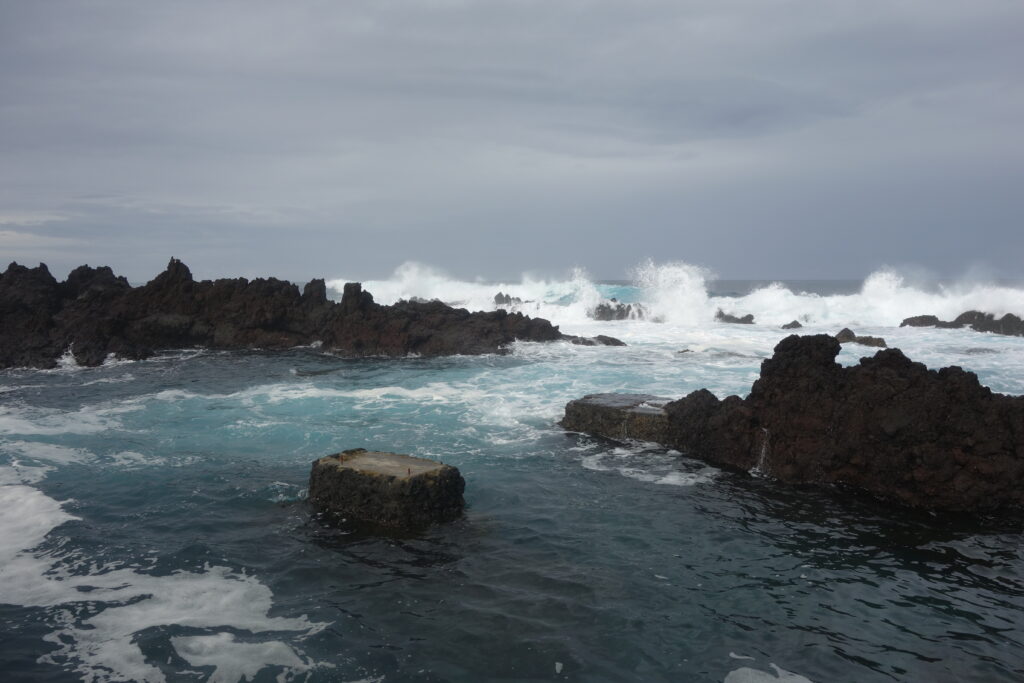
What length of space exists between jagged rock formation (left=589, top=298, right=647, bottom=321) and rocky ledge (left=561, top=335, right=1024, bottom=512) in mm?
28012

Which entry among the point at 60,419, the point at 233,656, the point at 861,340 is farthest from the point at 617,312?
the point at 233,656

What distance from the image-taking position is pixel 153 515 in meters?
7.91

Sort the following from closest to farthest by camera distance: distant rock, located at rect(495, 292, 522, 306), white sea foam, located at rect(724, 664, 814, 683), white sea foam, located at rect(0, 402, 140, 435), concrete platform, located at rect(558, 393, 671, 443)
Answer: white sea foam, located at rect(724, 664, 814, 683) → concrete platform, located at rect(558, 393, 671, 443) → white sea foam, located at rect(0, 402, 140, 435) → distant rock, located at rect(495, 292, 522, 306)

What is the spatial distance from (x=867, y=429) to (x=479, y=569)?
19.1 ft

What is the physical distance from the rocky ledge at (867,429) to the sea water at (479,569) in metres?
0.37

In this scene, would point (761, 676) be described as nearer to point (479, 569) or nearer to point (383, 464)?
point (479, 569)

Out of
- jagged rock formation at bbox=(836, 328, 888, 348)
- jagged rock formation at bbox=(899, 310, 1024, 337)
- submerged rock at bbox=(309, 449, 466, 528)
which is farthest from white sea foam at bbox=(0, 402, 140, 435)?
jagged rock formation at bbox=(899, 310, 1024, 337)

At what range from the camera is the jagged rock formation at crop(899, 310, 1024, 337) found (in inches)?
1140

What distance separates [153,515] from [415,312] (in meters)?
18.2

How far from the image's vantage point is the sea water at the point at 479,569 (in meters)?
5.02

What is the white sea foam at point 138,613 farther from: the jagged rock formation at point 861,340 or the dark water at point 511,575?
the jagged rock formation at point 861,340

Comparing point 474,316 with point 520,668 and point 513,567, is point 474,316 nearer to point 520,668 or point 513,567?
point 513,567

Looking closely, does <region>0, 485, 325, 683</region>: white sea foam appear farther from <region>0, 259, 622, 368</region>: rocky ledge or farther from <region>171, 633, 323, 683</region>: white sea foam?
<region>0, 259, 622, 368</region>: rocky ledge

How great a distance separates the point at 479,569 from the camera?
6477mm
